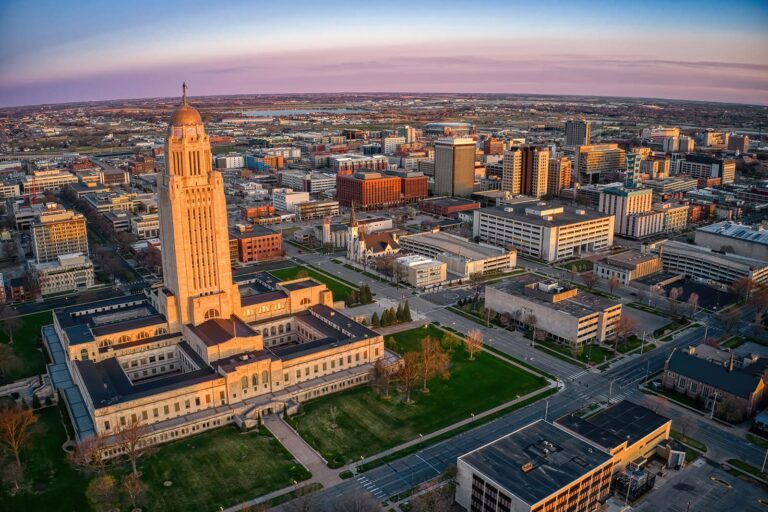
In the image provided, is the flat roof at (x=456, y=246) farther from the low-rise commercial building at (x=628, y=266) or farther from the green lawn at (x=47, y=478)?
the green lawn at (x=47, y=478)

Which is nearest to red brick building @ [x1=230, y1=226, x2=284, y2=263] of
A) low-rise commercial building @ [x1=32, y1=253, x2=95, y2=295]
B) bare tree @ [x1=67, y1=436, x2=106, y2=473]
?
low-rise commercial building @ [x1=32, y1=253, x2=95, y2=295]

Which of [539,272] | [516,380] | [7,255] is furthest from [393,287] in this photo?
[7,255]

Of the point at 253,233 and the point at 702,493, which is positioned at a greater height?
the point at 253,233

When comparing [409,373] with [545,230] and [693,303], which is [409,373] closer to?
[693,303]

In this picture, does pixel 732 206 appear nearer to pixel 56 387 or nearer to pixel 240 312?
pixel 240 312

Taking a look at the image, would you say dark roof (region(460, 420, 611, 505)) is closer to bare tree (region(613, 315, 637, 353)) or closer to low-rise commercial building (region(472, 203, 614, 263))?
bare tree (region(613, 315, 637, 353))

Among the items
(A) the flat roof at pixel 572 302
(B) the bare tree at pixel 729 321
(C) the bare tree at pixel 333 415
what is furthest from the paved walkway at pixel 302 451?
(B) the bare tree at pixel 729 321

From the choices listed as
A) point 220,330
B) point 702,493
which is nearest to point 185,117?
point 220,330
